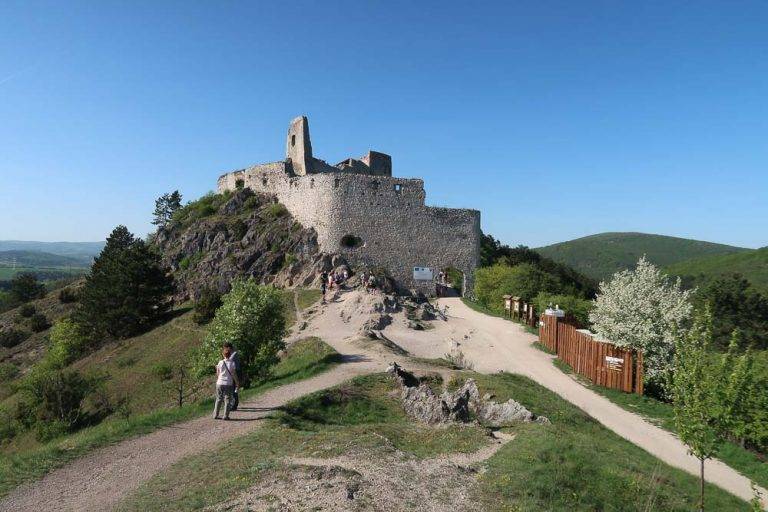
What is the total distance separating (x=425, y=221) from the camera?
37062 millimetres

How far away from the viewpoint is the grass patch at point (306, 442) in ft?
24.4

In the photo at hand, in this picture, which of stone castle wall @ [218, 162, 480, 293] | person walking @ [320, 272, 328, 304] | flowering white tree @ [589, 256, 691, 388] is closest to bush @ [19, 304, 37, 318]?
stone castle wall @ [218, 162, 480, 293]

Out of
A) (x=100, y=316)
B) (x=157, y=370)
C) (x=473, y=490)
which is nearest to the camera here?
(x=473, y=490)

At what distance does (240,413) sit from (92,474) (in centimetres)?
368

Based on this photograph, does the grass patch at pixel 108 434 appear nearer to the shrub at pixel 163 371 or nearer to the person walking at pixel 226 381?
the person walking at pixel 226 381

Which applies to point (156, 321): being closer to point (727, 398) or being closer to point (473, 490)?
point (473, 490)

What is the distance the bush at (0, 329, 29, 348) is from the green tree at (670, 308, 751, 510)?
173 feet

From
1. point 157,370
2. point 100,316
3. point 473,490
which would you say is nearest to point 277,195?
point 100,316

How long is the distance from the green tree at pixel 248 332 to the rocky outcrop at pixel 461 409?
4.85 m

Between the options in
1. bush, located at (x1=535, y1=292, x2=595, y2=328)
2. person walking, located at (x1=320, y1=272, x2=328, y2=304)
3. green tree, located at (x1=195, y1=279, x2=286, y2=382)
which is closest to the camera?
green tree, located at (x1=195, y1=279, x2=286, y2=382)

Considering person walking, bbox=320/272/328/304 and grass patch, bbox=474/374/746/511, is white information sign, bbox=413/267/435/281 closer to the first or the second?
person walking, bbox=320/272/328/304

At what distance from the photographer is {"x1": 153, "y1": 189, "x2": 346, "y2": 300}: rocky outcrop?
36091 millimetres

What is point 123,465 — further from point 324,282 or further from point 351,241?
point 351,241

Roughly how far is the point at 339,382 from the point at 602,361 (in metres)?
9.92
